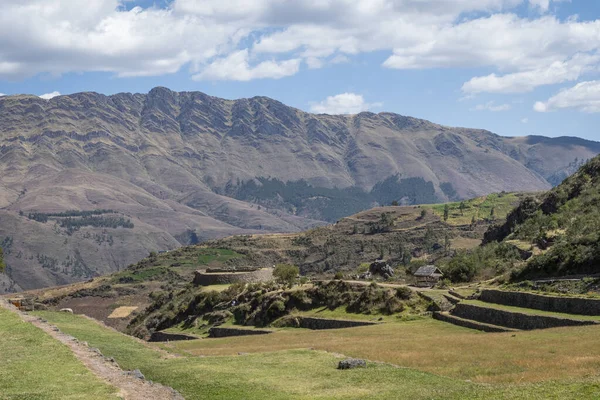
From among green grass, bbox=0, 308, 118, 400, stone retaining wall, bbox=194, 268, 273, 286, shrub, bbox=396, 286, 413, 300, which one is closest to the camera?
green grass, bbox=0, 308, 118, 400

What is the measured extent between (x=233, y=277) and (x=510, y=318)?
211ft

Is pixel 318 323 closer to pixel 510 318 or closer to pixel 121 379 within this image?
pixel 510 318

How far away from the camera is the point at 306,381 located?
29.3 m

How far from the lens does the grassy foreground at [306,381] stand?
2303 cm

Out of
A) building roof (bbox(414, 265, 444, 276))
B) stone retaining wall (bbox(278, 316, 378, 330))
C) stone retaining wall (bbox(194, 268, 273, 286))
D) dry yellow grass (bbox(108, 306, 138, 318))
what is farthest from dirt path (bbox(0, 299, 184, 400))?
dry yellow grass (bbox(108, 306, 138, 318))

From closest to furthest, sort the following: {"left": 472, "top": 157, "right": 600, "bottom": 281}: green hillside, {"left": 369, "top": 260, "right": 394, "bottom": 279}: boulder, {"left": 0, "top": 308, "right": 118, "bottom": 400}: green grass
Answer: {"left": 0, "top": 308, "right": 118, "bottom": 400}: green grass → {"left": 472, "top": 157, "right": 600, "bottom": 281}: green hillside → {"left": 369, "top": 260, "right": 394, "bottom": 279}: boulder

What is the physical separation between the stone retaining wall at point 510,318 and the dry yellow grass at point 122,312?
349 feet

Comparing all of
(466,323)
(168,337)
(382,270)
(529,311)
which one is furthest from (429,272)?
(529,311)

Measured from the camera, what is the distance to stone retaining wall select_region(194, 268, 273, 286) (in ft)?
358

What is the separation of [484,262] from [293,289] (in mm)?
23930

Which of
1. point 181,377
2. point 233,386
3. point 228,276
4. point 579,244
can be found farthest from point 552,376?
point 228,276

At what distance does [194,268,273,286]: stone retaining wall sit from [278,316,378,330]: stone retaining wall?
3381cm

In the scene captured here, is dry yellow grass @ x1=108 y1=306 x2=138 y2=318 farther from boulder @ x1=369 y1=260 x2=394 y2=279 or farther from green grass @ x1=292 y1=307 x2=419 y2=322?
green grass @ x1=292 y1=307 x2=419 y2=322

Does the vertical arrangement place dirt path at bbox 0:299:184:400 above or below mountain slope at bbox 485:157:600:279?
below
